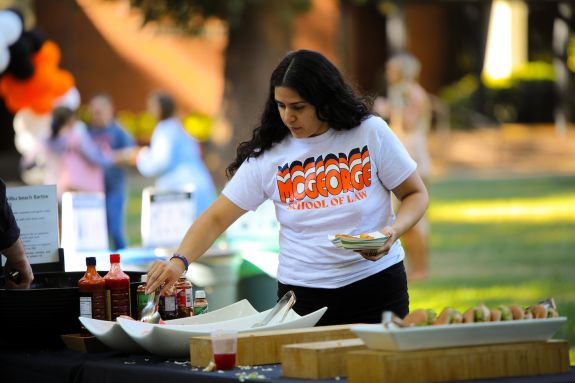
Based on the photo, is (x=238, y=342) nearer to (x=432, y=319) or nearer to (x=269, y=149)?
(x=432, y=319)

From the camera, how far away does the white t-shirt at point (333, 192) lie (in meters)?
3.96

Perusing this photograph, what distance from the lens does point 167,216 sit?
764 centimetres

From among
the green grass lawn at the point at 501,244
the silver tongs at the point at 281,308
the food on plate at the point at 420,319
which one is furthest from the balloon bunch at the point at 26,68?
the food on plate at the point at 420,319

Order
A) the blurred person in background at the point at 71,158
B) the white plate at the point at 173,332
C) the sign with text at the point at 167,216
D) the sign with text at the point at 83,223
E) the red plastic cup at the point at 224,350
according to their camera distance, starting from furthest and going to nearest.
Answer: the blurred person in background at the point at 71,158 < the sign with text at the point at 167,216 < the sign with text at the point at 83,223 < the white plate at the point at 173,332 < the red plastic cup at the point at 224,350

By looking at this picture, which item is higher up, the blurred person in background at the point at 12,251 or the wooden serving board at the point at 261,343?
the blurred person in background at the point at 12,251

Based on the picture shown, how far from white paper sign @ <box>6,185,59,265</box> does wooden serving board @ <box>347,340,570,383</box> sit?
69.4 inches

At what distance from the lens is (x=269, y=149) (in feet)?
13.4

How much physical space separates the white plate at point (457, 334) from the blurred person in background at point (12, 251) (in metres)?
1.37

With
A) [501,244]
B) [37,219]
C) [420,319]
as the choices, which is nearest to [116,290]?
[37,219]

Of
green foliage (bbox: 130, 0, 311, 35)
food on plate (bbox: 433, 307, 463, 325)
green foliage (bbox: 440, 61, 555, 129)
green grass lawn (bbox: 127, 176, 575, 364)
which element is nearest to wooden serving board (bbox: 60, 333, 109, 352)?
food on plate (bbox: 433, 307, 463, 325)

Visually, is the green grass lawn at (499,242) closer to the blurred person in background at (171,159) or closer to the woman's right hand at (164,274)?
the blurred person in background at (171,159)

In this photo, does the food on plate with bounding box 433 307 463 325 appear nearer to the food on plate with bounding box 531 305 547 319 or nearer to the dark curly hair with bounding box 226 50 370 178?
the food on plate with bounding box 531 305 547 319

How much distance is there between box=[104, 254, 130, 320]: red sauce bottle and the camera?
12.5 ft

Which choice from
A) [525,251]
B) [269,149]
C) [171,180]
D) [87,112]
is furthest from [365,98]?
[87,112]
